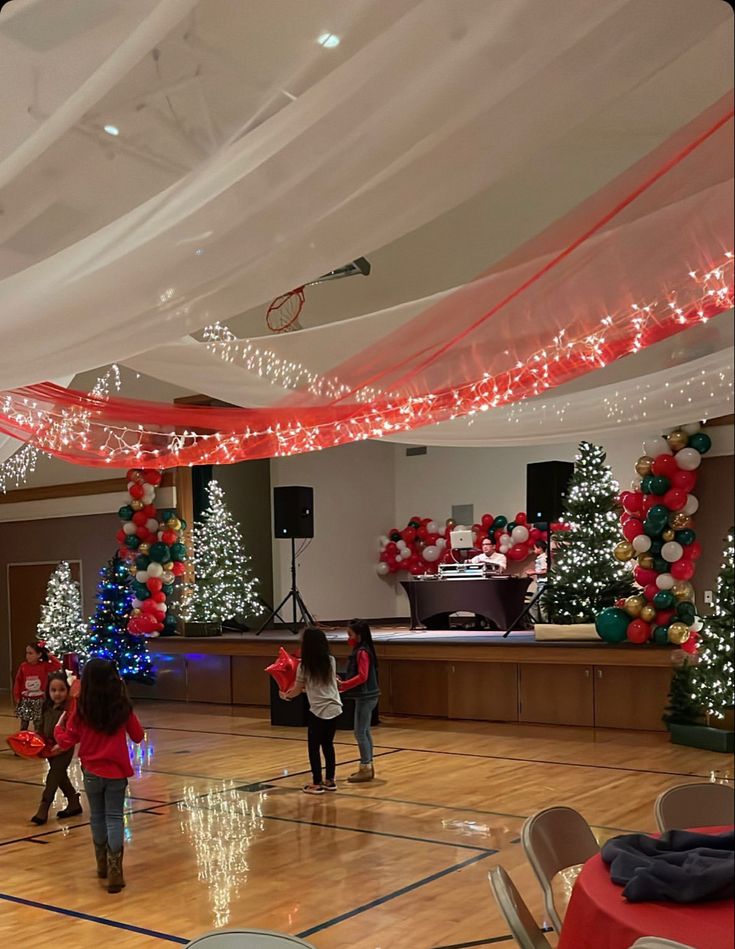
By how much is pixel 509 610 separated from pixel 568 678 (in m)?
2.96

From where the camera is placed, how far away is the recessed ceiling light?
2.64m

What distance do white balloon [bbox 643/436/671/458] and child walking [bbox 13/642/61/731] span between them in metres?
5.83

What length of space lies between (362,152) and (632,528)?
28.6ft

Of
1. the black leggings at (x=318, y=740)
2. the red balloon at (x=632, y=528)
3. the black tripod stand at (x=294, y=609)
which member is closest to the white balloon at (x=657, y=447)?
the red balloon at (x=632, y=528)

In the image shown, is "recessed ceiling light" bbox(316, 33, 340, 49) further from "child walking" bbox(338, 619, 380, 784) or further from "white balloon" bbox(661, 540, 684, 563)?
"white balloon" bbox(661, 540, 684, 563)

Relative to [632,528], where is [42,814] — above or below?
below

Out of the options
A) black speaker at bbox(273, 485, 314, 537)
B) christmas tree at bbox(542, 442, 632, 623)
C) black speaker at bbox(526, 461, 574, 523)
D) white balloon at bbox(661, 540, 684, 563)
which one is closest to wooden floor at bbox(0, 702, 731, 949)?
christmas tree at bbox(542, 442, 632, 623)

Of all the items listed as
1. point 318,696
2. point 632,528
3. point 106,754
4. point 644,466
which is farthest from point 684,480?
point 106,754

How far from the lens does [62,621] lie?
45.6 ft

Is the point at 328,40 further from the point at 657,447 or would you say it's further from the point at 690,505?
the point at 657,447

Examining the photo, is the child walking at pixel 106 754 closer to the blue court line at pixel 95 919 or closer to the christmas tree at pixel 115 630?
the blue court line at pixel 95 919

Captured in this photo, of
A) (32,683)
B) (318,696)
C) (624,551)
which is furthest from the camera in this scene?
(624,551)

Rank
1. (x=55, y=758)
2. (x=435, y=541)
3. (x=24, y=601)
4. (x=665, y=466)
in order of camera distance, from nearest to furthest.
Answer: (x=55, y=758) → (x=665, y=466) → (x=24, y=601) → (x=435, y=541)

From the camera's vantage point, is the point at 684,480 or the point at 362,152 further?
the point at 684,480
